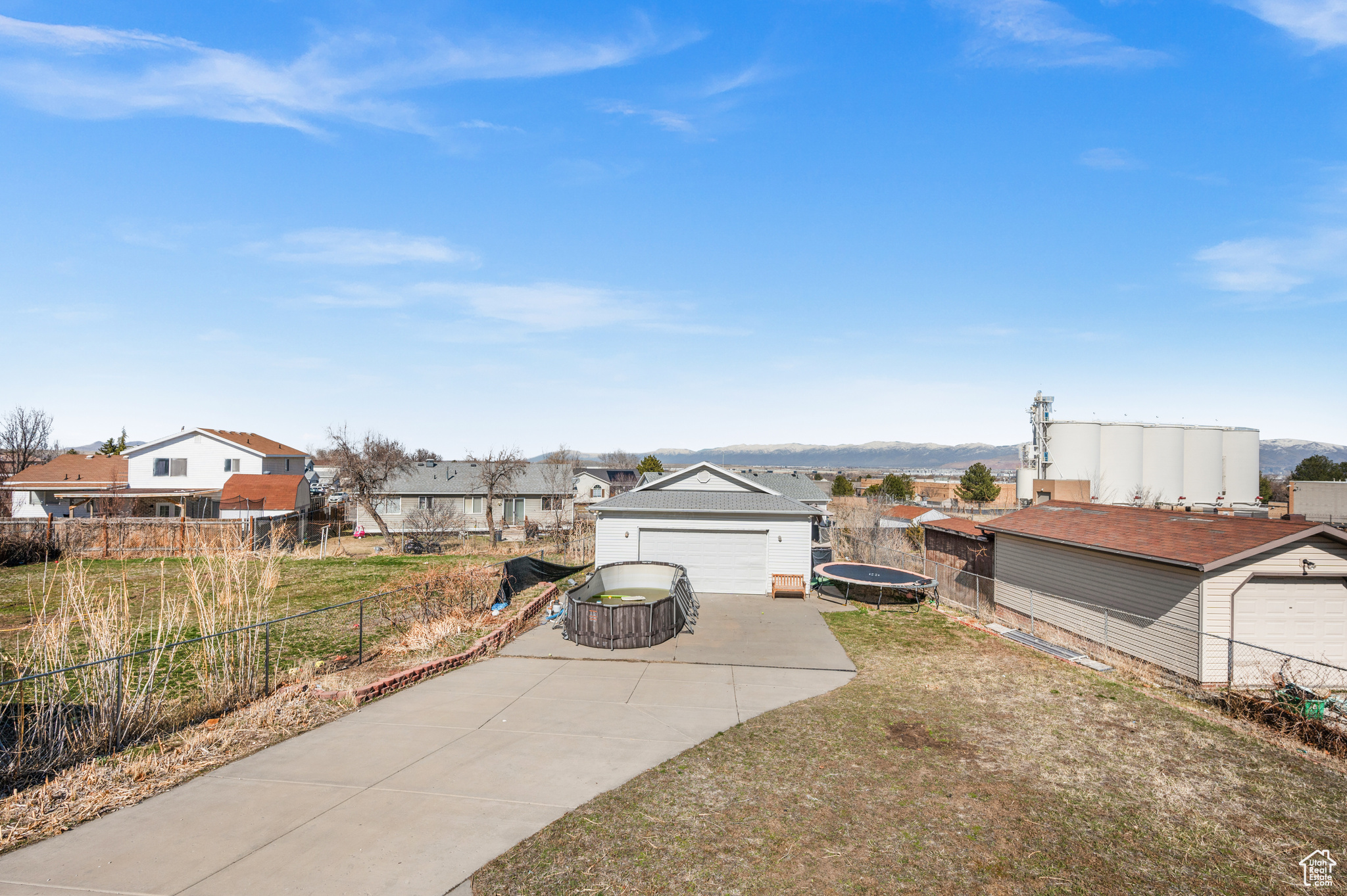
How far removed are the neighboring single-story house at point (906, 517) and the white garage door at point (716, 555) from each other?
40.6 feet

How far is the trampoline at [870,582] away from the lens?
763 inches

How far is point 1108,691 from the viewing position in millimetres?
11836

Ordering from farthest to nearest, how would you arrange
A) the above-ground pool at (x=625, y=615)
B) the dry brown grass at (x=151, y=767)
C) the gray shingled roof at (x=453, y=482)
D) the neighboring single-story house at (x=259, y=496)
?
the gray shingled roof at (x=453, y=482) → the neighboring single-story house at (x=259, y=496) → the above-ground pool at (x=625, y=615) → the dry brown grass at (x=151, y=767)

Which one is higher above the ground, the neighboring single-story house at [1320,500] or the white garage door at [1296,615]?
the neighboring single-story house at [1320,500]

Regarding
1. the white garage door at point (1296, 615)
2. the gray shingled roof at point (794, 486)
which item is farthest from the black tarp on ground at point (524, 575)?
the white garage door at point (1296, 615)

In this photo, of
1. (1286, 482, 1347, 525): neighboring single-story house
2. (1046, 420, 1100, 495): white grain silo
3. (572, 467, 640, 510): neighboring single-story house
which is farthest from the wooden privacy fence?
(1286, 482, 1347, 525): neighboring single-story house

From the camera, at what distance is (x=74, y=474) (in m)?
41.7

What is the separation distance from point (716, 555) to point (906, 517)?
92.5 feet

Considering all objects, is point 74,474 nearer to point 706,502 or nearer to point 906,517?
point 706,502

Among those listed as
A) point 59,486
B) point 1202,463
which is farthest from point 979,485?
point 59,486

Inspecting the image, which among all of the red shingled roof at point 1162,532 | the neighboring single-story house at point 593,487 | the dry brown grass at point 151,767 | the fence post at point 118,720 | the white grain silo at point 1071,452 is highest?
the white grain silo at point 1071,452

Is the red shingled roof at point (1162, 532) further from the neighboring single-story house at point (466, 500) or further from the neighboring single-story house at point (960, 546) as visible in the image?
the neighboring single-story house at point (466, 500)

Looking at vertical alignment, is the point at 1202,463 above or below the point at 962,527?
above

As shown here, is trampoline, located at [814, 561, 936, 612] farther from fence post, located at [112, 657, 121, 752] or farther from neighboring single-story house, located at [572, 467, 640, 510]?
neighboring single-story house, located at [572, 467, 640, 510]
